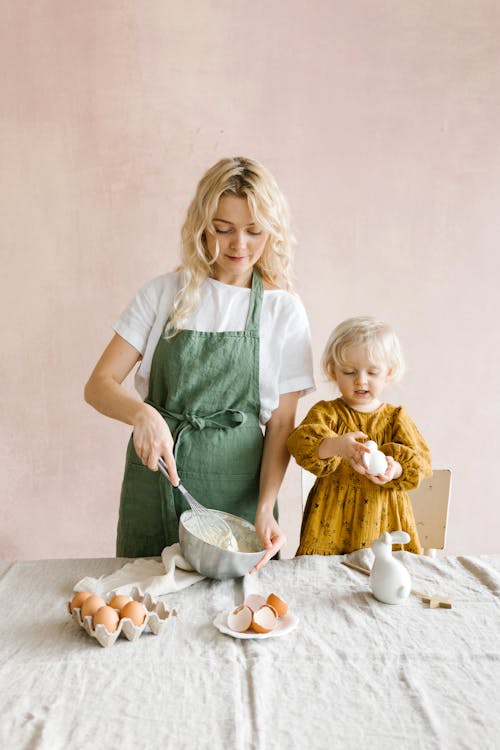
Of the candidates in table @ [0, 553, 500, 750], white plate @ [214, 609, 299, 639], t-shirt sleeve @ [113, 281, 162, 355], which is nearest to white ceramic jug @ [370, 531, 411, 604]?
table @ [0, 553, 500, 750]

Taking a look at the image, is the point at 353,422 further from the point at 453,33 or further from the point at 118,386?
the point at 453,33

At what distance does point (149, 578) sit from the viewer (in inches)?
54.7

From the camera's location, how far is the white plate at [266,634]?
1.20m

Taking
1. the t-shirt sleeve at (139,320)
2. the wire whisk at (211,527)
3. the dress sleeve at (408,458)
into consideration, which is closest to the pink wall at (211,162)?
the t-shirt sleeve at (139,320)

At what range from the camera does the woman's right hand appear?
141cm

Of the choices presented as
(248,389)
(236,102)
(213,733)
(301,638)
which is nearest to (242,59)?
(236,102)

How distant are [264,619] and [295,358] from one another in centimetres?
70

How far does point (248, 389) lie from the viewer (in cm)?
171

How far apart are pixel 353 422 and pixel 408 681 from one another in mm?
678

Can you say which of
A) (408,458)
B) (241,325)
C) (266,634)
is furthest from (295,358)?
(266,634)

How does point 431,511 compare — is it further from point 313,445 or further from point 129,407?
point 129,407

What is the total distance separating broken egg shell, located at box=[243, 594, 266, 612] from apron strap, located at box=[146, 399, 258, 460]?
0.45m

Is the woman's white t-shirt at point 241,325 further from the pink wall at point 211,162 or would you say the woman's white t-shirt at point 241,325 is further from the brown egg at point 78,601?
the pink wall at point 211,162

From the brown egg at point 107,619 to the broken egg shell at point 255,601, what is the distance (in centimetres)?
24
